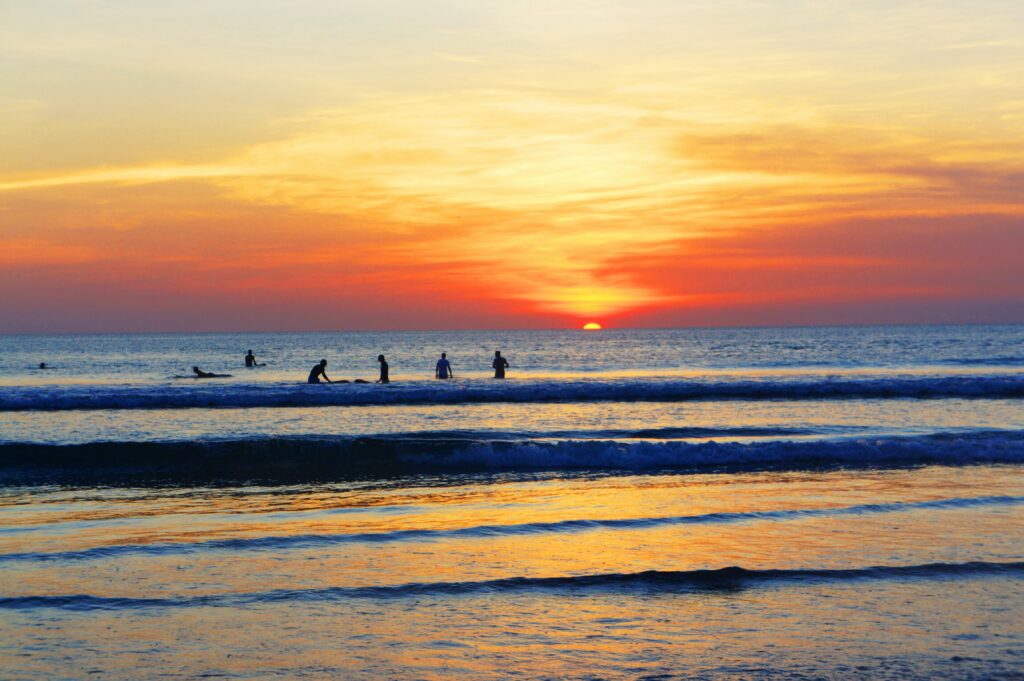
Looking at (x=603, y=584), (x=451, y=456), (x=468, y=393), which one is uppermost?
(x=468, y=393)

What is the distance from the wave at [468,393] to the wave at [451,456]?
12.4 meters

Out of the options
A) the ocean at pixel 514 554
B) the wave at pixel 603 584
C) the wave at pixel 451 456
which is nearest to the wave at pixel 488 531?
the ocean at pixel 514 554

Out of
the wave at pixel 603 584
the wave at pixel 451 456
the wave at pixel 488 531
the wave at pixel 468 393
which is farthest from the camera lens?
the wave at pixel 468 393

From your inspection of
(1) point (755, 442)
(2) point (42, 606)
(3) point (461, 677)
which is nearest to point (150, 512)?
(2) point (42, 606)

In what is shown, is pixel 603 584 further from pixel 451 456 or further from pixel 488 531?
pixel 451 456

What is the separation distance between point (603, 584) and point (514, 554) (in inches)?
54.7

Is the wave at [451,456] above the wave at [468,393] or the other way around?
the other way around

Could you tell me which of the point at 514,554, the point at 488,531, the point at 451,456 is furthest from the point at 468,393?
the point at 514,554

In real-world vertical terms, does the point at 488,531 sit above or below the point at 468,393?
below

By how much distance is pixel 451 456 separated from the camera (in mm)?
18312

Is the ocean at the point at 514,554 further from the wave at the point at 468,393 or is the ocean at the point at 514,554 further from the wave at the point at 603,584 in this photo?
the wave at the point at 468,393

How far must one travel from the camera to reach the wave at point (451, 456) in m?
17.2

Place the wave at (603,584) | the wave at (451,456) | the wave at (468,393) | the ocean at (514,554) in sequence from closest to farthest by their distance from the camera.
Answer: the ocean at (514,554), the wave at (603,584), the wave at (451,456), the wave at (468,393)

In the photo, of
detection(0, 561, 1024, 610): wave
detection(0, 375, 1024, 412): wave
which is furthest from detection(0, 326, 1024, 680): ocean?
detection(0, 375, 1024, 412): wave
